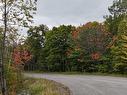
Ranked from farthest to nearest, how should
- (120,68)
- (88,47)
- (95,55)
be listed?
1. (88,47)
2. (95,55)
3. (120,68)

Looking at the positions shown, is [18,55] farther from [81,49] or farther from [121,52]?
[81,49]

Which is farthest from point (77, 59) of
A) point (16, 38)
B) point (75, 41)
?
point (16, 38)

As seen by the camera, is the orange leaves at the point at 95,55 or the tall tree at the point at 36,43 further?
the tall tree at the point at 36,43

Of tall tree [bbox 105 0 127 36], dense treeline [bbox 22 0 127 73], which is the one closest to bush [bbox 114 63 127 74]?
dense treeline [bbox 22 0 127 73]

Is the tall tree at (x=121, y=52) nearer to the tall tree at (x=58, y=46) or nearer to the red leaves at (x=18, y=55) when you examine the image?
the red leaves at (x=18, y=55)

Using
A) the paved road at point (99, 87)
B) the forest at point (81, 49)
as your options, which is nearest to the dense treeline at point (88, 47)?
the forest at point (81, 49)

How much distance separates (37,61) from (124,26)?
3900 cm

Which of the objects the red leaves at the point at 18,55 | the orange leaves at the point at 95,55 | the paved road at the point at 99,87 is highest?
the orange leaves at the point at 95,55

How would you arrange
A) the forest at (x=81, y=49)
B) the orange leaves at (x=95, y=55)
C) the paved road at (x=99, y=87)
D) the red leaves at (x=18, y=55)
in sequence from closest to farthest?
the red leaves at (x=18, y=55) < the paved road at (x=99, y=87) < the forest at (x=81, y=49) < the orange leaves at (x=95, y=55)

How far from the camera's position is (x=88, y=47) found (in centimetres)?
6281

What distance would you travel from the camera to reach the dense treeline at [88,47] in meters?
53.6

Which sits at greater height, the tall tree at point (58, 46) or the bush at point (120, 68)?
the tall tree at point (58, 46)

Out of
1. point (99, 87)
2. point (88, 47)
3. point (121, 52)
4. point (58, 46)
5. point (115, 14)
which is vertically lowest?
point (99, 87)

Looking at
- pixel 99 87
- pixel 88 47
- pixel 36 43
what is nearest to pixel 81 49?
pixel 88 47
